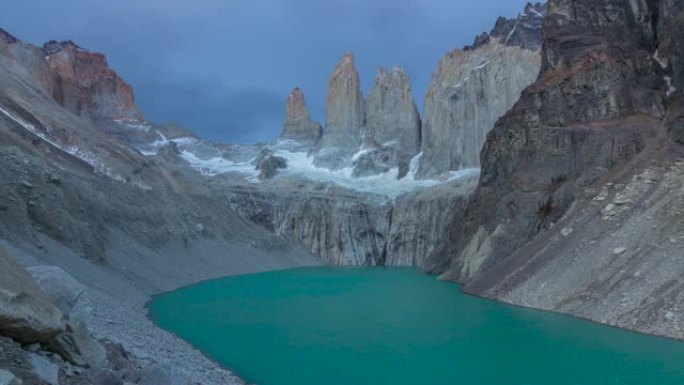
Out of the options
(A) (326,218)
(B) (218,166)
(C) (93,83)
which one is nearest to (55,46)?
(C) (93,83)

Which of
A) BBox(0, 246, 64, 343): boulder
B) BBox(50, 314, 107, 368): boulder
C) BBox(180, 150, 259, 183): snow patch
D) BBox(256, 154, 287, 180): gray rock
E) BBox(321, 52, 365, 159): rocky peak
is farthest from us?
BBox(321, 52, 365, 159): rocky peak

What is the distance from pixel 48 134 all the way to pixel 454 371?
53872 mm

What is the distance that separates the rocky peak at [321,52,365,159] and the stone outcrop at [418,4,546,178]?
17.5m

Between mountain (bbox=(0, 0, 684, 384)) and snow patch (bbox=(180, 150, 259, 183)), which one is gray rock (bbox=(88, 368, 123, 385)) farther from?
snow patch (bbox=(180, 150, 259, 183))

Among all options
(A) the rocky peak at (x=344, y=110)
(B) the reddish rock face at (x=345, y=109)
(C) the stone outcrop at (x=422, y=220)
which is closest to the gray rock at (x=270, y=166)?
(A) the rocky peak at (x=344, y=110)

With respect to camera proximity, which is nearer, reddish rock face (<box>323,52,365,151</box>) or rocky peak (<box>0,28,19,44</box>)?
rocky peak (<box>0,28,19,44</box>)

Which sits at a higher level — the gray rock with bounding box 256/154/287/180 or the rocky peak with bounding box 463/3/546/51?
the rocky peak with bounding box 463/3/546/51

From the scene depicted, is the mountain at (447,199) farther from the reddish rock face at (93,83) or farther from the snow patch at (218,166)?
the reddish rock face at (93,83)

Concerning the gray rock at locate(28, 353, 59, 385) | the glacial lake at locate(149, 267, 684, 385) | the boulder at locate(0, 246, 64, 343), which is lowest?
the glacial lake at locate(149, 267, 684, 385)

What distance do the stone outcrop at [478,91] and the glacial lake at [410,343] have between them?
60233 mm

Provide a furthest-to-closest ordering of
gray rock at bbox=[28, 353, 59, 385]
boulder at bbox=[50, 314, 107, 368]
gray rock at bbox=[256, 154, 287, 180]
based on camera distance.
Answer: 1. gray rock at bbox=[256, 154, 287, 180]
2. boulder at bbox=[50, 314, 107, 368]
3. gray rock at bbox=[28, 353, 59, 385]

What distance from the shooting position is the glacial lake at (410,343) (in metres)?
17.3

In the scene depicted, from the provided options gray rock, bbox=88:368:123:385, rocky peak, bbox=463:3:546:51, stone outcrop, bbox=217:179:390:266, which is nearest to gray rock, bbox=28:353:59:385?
gray rock, bbox=88:368:123:385

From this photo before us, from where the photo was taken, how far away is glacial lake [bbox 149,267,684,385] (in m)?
17.3
